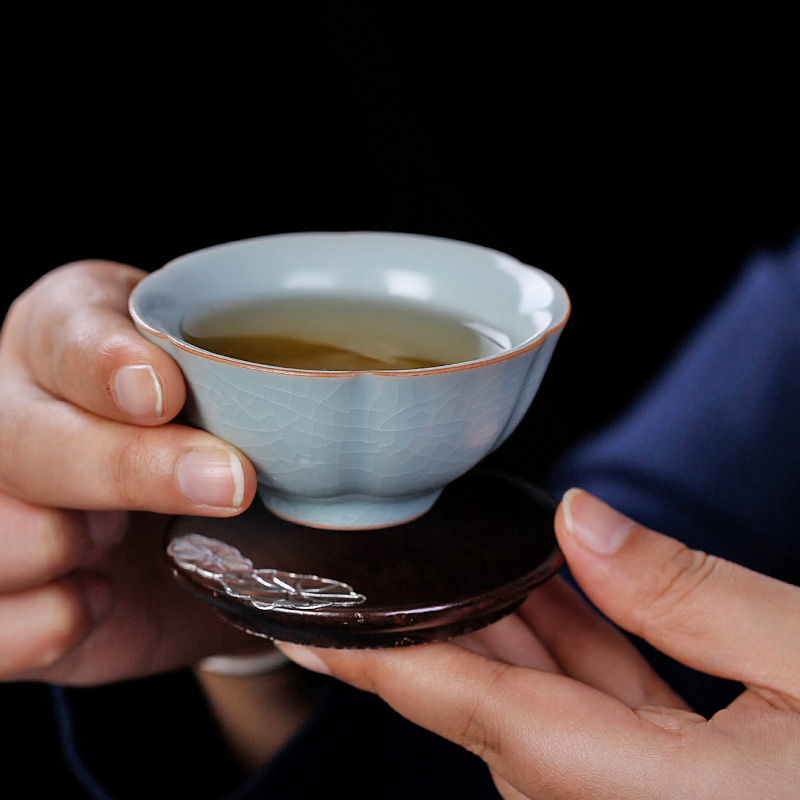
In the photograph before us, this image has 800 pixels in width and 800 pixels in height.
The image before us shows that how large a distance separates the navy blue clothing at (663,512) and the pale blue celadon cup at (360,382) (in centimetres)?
39

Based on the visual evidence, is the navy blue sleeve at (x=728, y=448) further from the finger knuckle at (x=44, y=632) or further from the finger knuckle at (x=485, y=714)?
the finger knuckle at (x=44, y=632)

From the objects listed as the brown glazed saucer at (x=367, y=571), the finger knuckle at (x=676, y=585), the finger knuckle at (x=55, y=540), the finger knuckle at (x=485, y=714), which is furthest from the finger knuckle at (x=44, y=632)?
the finger knuckle at (x=676, y=585)

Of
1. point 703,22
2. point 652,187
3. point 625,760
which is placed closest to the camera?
point 625,760

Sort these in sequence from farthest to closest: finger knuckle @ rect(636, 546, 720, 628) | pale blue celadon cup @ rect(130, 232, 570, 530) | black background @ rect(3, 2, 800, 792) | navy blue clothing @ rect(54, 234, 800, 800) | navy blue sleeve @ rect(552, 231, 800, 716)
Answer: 1. black background @ rect(3, 2, 800, 792)
2. navy blue sleeve @ rect(552, 231, 800, 716)
3. navy blue clothing @ rect(54, 234, 800, 800)
4. finger knuckle @ rect(636, 546, 720, 628)
5. pale blue celadon cup @ rect(130, 232, 570, 530)

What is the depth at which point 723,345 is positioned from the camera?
4.08 feet

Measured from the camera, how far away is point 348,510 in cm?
61

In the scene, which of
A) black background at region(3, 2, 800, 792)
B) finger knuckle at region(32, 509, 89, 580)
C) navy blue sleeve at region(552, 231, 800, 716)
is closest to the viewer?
finger knuckle at region(32, 509, 89, 580)

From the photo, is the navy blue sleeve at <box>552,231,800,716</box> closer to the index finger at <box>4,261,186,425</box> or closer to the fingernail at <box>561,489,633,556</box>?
the fingernail at <box>561,489,633,556</box>

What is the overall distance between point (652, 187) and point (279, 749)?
1.34 metres

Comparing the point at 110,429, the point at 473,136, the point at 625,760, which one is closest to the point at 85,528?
the point at 110,429

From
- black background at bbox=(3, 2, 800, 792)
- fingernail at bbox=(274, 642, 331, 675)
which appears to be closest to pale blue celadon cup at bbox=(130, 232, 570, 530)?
fingernail at bbox=(274, 642, 331, 675)

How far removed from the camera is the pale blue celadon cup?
1.59 ft

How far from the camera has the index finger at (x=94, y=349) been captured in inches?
20.9

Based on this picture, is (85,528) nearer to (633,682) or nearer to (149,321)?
(149,321)
